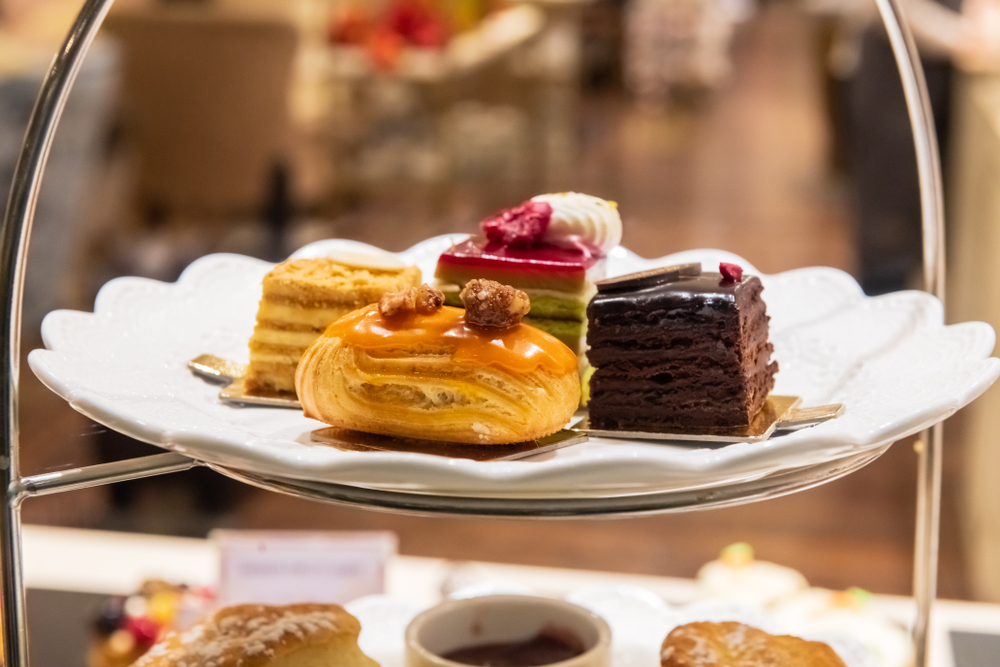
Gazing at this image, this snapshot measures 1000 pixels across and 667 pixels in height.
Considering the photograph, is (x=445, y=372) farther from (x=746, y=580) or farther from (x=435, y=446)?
(x=746, y=580)

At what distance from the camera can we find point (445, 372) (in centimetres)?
71

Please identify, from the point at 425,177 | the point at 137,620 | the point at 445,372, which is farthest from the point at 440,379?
the point at 425,177

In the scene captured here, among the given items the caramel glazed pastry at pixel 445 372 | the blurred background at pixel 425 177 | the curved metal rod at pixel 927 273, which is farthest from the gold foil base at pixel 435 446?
the blurred background at pixel 425 177

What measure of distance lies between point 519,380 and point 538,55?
295cm

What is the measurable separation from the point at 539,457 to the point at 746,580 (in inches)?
30.0

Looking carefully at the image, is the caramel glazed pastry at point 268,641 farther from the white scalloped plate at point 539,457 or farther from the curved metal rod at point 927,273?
the curved metal rod at point 927,273

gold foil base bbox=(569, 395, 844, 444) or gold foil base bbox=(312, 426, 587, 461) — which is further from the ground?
gold foil base bbox=(569, 395, 844, 444)

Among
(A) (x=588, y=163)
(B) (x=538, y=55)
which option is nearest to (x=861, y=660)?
(B) (x=538, y=55)

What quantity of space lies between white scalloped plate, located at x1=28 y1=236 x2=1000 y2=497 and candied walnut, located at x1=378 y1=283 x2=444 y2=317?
103 mm

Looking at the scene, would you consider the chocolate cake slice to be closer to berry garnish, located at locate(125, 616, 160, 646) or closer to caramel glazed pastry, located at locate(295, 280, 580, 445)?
caramel glazed pastry, located at locate(295, 280, 580, 445)

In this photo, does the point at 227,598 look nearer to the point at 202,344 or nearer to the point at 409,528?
the point at 202,344

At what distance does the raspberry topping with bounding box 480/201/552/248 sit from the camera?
884 millimetres

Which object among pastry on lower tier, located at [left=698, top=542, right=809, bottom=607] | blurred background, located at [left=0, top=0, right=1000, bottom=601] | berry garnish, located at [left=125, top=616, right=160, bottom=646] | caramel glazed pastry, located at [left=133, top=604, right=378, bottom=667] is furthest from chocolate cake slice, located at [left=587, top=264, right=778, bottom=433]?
blurred background, located at [left=0, top=0, right=1000, bottom=601]

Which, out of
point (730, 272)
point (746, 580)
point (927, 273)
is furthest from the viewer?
point (746, 580)
